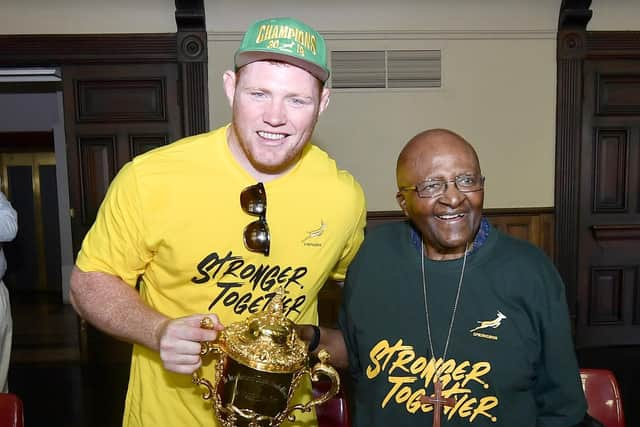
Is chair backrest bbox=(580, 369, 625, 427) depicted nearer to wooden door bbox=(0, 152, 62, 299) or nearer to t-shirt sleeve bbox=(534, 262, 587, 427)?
t-shirt sleeve bbox=(534, 262, 587, 427)

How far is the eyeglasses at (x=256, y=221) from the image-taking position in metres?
1.37

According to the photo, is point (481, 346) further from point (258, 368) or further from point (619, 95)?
point (619, 95)

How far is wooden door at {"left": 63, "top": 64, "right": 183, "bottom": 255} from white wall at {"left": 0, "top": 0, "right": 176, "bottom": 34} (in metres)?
0.30

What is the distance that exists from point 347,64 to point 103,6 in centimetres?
191

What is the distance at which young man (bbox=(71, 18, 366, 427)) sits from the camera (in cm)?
128

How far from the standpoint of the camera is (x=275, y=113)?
1263 millimetres

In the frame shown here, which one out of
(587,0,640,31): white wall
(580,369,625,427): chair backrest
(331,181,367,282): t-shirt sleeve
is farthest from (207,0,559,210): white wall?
(580,369,625,427): chair backrest

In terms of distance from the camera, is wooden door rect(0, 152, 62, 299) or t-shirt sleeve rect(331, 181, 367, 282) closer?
t-shirt sleeve rect(331, 181, 367, 282)

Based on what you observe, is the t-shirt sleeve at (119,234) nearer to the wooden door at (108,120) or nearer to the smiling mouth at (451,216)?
the smiling mouth at (451,216)

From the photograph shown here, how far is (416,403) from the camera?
131 cm

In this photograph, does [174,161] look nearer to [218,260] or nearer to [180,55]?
[218,260]

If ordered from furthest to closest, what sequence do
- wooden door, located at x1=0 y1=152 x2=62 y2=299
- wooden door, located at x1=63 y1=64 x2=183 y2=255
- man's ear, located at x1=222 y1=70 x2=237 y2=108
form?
wooden door, located at x1=0 y1=152 x2=62 y2=299 < wooden door, located at x1=63 y1=64 x2=183 y2=255 < man's ear, located at x1=222 y1=70 x2=237 y2=108

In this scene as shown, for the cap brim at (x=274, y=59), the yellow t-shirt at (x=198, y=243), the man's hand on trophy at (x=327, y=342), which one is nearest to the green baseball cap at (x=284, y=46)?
the cap brim at (x=274, y=59)

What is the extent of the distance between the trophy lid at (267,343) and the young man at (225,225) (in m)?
0.10
